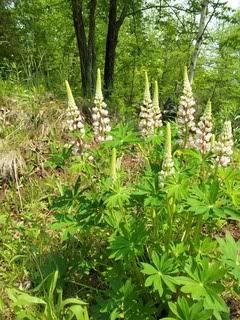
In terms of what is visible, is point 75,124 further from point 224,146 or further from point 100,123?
point 224,146

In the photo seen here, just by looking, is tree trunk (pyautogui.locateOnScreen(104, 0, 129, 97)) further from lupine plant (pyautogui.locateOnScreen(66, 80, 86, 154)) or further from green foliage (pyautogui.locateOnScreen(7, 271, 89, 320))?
green foliage (pyautogui.locateOnScreen(7, 271, 89, 320))

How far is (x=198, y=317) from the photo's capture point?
2172mm

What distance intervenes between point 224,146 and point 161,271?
0.79 meters

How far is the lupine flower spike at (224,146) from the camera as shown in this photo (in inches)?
93.2

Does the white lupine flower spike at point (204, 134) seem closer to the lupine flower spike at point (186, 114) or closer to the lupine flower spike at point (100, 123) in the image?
the lupine flower spike at point (186, 114)

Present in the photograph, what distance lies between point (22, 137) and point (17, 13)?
7.66 meters

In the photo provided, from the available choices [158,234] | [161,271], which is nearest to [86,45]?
[158,234]

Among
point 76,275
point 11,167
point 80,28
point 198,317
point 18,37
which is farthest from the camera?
point 18,37

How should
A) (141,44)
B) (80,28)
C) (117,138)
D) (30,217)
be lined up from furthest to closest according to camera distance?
(141,44)
(80,28)
(30,217)
(117,138)

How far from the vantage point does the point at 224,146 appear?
2.40 meters

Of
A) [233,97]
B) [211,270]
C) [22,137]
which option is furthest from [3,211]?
[233,97]

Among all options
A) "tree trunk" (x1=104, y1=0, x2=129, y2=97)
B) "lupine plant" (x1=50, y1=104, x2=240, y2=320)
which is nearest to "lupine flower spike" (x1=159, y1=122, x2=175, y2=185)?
"lupine plant" (x1=50, y1=104, x2=240, y2=320)

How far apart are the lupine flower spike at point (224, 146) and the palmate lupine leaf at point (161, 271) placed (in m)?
0.64

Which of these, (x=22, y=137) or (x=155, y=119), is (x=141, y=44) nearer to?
(x=22, y=137)
